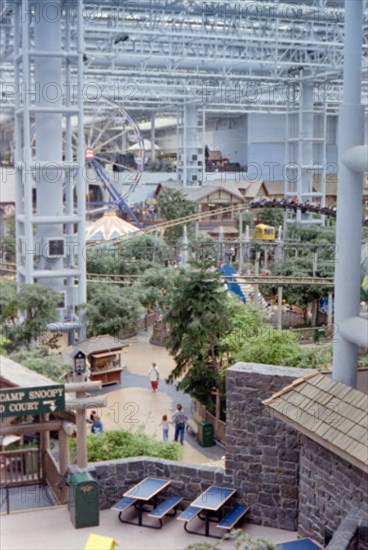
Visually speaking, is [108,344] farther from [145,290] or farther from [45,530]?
[45,530]

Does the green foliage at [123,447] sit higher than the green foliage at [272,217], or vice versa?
the green foliage at [272,217]

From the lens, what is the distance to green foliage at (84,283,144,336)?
39.6 feet

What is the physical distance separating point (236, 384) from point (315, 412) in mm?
1171

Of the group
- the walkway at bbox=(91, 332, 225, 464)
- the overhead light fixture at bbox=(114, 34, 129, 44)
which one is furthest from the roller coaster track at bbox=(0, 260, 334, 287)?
the overhead light fixture at bbox=(114, 34, 129, 44)

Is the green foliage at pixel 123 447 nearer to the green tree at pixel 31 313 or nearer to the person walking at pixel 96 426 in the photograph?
the person walking at pixel 96 426

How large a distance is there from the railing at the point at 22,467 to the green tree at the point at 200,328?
292cm

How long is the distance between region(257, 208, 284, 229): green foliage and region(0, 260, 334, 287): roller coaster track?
8563mm

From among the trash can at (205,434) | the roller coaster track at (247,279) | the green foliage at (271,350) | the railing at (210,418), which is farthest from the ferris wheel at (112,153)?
the green foliage at (271,350)

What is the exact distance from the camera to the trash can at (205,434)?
355 inches

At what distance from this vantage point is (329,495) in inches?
184

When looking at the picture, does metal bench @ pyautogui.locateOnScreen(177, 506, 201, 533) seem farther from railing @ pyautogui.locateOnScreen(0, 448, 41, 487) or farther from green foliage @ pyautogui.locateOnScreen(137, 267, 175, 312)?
green foliage @ pyautogui.locateOnScreen(137, 267, 175, 312)

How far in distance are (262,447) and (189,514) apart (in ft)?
2.25

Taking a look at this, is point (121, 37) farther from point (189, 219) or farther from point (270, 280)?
point (189, 219)

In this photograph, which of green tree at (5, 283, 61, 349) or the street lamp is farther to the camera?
green tree at (5, 283, 61, 349)
